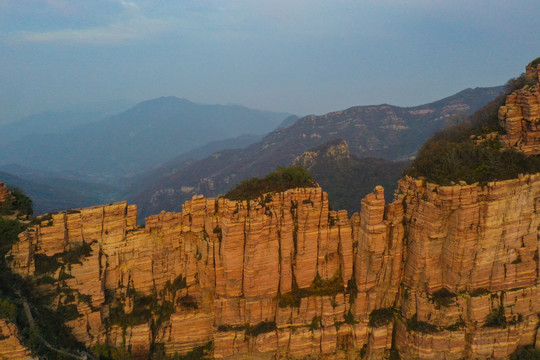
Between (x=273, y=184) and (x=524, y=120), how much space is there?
18115mm

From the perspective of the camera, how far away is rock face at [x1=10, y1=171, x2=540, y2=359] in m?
19.1

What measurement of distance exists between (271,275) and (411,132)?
427ft

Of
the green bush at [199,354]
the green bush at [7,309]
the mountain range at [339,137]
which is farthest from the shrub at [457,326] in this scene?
the mountain range at [339,137]

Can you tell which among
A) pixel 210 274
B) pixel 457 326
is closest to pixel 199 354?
pixel 210 274

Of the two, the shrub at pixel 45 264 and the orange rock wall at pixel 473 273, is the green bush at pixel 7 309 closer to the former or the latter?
the shrub at pixel 45 264

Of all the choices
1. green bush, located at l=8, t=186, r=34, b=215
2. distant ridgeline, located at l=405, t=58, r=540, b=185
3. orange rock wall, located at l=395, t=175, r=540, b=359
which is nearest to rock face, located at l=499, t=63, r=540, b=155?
distant ridgeline, located at l=405, t=58, r=540, b=185

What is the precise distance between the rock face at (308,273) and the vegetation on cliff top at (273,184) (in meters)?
1.16

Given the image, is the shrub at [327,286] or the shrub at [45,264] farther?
the shrub at [327,286]

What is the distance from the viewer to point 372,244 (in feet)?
65.2

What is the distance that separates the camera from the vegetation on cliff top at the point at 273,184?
20.6 metres

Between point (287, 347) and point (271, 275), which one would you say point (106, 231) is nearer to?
point (271, 275)

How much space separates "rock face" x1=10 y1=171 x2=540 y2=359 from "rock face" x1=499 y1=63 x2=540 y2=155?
115 inches

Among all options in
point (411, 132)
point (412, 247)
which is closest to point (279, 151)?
point (411, 132)

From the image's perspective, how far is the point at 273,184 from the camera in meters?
21.5
